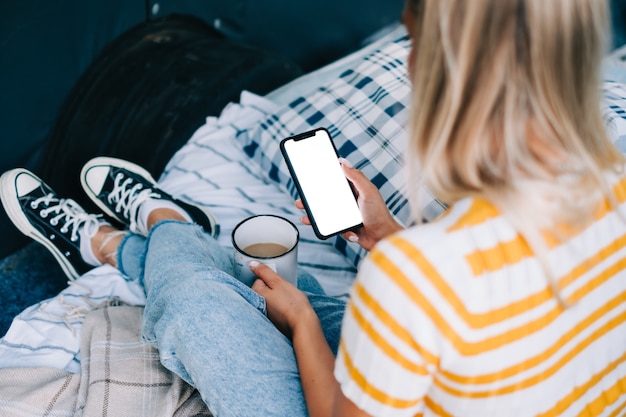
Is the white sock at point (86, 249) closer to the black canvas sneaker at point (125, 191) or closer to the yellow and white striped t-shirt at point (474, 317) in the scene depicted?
the black canvas sneaker at point (125, 191)

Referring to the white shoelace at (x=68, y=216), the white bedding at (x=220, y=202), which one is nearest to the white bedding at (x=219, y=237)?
the white bedding at (x=220, y=202)

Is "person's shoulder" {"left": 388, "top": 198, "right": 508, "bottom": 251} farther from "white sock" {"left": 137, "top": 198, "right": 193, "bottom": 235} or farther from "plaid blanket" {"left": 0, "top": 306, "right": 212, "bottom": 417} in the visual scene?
"white sock" {"left": 137, "top": 198, "right": 193, "bottom": 235}

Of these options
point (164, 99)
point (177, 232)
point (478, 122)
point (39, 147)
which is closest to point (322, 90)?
point (164, 99)

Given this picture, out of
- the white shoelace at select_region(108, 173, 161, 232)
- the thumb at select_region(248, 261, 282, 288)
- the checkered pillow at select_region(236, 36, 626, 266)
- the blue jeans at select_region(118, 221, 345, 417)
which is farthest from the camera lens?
the white shoelace at select_region(108, 173, 161, 232)

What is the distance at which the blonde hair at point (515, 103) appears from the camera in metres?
0.50

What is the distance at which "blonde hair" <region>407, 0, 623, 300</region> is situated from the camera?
50cm

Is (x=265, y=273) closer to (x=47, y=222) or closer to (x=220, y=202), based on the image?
(x=220, y=202)

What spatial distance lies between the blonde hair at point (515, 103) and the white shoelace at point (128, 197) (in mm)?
774

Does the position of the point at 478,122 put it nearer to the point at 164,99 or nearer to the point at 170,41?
the point at 164,99

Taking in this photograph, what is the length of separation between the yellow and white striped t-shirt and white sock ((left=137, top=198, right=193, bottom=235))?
667 mm

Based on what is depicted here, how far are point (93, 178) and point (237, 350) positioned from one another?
70cm

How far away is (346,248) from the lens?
112cm

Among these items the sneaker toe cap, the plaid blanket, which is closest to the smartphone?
the plaid blanket

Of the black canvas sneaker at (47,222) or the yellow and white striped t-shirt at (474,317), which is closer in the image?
the yellow and white striped t-shirt at (474,317)
